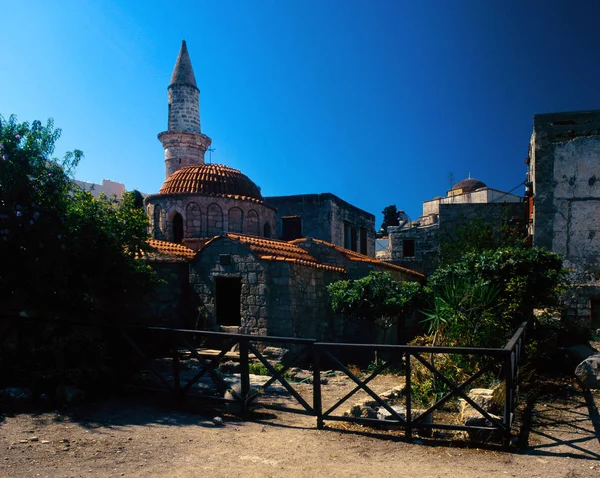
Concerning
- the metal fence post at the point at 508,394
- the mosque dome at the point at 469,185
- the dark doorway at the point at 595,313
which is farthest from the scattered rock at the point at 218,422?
the mosque dome at the point at 469,185

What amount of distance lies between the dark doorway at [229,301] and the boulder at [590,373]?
9.24 m

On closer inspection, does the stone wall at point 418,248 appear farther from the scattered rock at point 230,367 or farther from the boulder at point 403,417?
the boulder at point 403,417

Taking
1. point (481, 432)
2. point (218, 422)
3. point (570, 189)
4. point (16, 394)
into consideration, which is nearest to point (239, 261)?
point (16, 394)

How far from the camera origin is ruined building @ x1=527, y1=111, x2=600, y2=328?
1507 centimetres

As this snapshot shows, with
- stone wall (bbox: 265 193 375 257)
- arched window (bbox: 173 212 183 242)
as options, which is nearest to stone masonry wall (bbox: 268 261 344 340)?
arched window (bbox: 173 212 183 242)

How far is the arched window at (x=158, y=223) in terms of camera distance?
733 inches

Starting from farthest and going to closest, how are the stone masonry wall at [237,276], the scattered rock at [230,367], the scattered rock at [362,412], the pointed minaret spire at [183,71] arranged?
the pointed minaret spire at [183,71] → the stone masonry wall at [237,276] → the scattered rock at [230,367] → the scattered rock at [362,412]

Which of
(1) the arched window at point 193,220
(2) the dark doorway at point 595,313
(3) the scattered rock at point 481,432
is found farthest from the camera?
(1) the arched window at point 193,220

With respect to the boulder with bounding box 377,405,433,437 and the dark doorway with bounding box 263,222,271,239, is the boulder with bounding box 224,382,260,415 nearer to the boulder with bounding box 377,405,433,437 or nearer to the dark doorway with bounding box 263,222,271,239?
the boulder with bounding box 377,405,433,437

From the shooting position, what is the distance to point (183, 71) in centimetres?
Answer: 2475

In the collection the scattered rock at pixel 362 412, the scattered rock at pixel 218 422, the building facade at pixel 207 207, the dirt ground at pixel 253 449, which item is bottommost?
the scattered rock at pixel 218 422

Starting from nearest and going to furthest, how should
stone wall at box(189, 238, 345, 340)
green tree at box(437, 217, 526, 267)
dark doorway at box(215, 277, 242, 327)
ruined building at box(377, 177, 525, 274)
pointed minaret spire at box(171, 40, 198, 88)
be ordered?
stone wall at box(189, 238, 345, 340) → dark doorway at box(215, 277, 242, 327) → green tree at box(437, 217, 526, 267) → ruined building at box(377, 177, 525, 274) → pointed minaret spire at box(171, 40, 198, 88)

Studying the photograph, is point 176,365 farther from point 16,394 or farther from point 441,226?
point 441,226

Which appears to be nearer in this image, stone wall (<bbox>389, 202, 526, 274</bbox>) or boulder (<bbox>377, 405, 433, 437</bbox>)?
boulder (<bbox>377, 405, 433, 437</bbox>)
